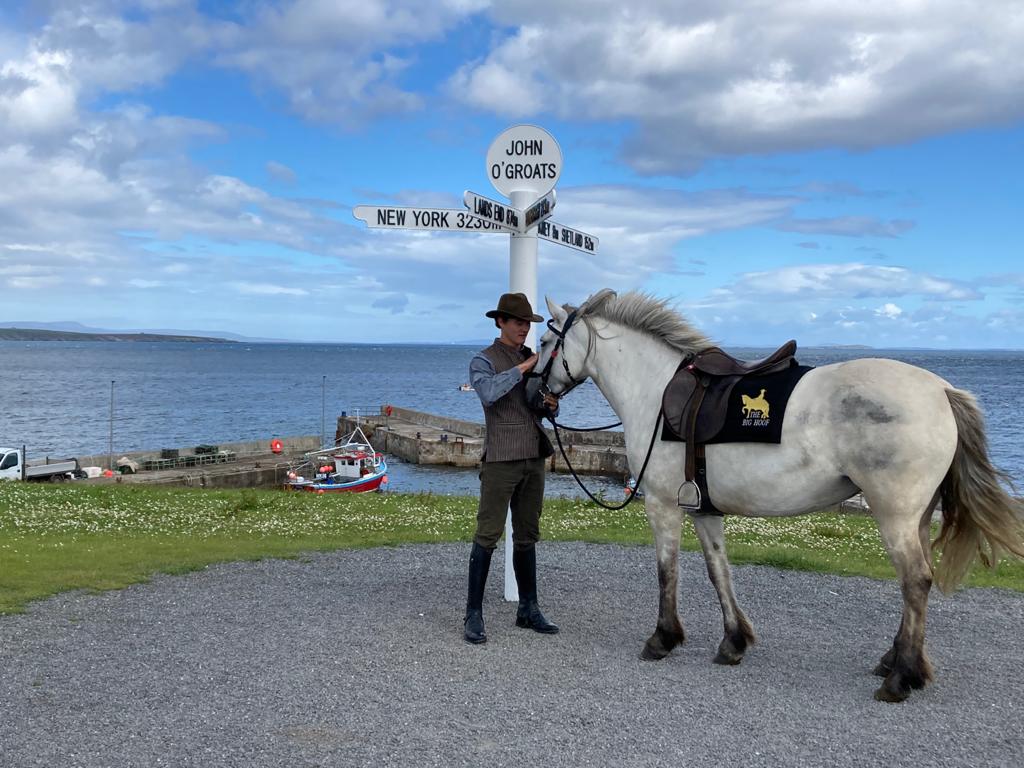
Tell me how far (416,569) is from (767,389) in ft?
16.1

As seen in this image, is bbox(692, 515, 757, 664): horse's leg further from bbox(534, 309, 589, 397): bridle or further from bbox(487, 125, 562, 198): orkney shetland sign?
bbox(487, 125, 562, 198): orkney shetland sign

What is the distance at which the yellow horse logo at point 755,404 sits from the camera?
18.9ft

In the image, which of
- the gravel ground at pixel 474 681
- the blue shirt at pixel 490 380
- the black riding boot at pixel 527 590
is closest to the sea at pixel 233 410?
the gravel ground at pixel 474 681

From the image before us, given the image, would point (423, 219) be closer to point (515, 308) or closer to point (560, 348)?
point (515, 308)

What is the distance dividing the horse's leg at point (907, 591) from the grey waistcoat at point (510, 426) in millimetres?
2551

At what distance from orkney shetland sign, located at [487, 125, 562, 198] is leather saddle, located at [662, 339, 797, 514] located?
2.45 metres

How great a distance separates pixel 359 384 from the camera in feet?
436

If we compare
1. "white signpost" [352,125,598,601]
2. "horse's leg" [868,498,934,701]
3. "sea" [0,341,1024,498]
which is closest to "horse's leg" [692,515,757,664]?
"horse's leg" [868,498,934,701]

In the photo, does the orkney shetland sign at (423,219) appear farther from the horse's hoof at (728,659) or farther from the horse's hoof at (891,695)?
the horse's hoof at (891,695)

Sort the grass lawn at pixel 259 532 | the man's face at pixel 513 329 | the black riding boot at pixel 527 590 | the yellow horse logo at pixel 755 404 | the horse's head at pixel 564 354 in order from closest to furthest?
1. the yellow horse logo at pixel 755 404
2. the horse's head at pixel 564 354
3. the man's face at pixel 513 329
4. the black riding boot at pixel 527 590
5. the grass lawn at pixel 259 532

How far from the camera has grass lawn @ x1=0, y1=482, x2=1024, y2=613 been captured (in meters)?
9.09

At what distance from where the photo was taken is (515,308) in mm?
6746

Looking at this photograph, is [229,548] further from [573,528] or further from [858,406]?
[858,406]

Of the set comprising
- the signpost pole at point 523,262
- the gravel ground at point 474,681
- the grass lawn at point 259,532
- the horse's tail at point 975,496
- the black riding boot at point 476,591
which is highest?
the signpost pole at point 523,262
